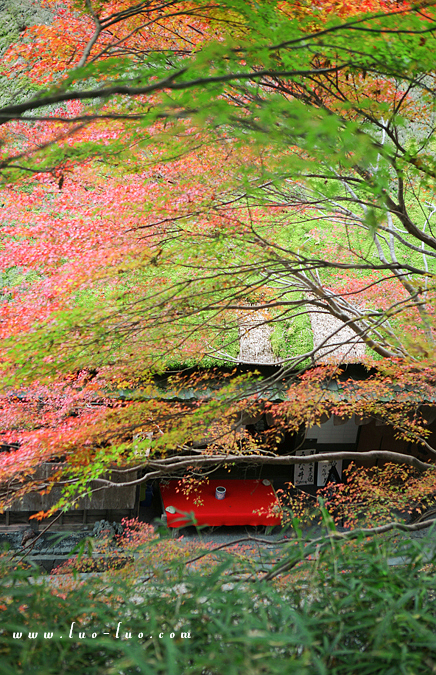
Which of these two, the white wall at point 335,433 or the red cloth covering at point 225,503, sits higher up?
the white wall at point 335,433

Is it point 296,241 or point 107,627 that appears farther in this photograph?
point 296,241

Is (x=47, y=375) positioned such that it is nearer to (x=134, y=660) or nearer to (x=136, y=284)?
(x=136, y=284)

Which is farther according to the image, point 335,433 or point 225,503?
point 335,433

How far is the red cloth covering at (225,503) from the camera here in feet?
30.9

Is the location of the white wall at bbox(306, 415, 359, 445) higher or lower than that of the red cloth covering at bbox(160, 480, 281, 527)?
higher

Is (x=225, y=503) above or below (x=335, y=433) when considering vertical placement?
below

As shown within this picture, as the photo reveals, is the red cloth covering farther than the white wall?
No

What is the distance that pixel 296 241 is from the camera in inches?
432

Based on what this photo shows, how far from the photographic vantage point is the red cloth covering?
30.9 ft

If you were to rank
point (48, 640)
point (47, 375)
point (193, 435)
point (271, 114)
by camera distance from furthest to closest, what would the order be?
point (193, 435) < point (47, 375) < point (271, 114) < point (48, 640)

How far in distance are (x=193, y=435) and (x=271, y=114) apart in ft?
11.0

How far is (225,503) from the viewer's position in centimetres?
993

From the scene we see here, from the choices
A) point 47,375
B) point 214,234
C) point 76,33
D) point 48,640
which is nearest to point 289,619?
point 48,640

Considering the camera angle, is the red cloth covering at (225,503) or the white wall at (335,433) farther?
the white wall at (335,433)
